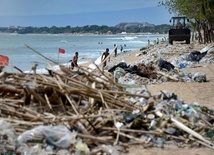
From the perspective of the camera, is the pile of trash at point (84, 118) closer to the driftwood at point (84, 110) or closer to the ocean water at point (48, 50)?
the driftwood at point (84, 110)

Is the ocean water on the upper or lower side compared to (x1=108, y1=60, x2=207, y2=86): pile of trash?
lower

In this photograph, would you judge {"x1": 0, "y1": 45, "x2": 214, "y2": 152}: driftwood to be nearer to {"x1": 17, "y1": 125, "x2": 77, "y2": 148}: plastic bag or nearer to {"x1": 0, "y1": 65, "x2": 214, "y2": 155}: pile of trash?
{"x1": 0, "y1": 65, "x2": 214, "y2": 155}: pile of trash

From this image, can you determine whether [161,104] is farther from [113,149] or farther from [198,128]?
[113,149]

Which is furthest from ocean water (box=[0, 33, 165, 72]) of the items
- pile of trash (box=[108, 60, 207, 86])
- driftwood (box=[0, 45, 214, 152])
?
pile of trash (box=[108, 60, 207, 86])

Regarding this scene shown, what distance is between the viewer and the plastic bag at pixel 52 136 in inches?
229

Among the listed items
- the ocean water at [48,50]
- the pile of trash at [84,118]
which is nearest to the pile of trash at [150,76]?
the ocean water at [48,50]

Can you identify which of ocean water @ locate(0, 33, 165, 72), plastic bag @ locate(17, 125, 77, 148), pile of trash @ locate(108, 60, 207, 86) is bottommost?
ocean water @ locate(0, 33, 165, 72)

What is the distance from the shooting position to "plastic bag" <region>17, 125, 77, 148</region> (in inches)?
229

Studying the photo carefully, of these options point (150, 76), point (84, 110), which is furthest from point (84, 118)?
point (150, 76)

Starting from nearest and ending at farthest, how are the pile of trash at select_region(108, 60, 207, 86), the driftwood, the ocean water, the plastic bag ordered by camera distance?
the plastic bag
the driftwood
the pile of trash at select_region(108, 60, 207, 86)
the ocean water

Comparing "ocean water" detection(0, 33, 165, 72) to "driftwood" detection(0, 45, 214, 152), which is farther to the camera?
"ocean water" detection(0, 33, 165, 72)

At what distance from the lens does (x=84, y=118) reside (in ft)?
20.0

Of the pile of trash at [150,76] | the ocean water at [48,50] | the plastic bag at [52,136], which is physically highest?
the plastic bag at [52,136]

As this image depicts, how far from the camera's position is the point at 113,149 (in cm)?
592
